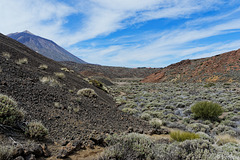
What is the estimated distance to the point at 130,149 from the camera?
366cm

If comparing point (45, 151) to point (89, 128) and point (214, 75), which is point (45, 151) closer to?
point (89, 128)

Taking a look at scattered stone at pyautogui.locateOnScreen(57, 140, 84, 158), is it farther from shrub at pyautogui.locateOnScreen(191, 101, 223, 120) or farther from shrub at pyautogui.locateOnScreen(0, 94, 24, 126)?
shrub at pyautogui.locateOnScreen(191, 101, 223, 120)

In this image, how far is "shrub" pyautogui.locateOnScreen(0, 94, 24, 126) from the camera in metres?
3.83

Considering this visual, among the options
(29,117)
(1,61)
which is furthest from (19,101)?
(1,61)

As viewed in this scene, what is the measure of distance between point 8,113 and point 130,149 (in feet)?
11.1

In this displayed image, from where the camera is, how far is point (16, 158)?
264cm

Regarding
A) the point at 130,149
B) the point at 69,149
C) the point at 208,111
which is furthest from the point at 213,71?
the point at 69,149

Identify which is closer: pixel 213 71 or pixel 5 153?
pixel 5 153

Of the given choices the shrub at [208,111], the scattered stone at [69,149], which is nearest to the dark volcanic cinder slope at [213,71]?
the shrub at [208,111]

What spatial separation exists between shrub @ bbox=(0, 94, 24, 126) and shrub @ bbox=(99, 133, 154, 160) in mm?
2641

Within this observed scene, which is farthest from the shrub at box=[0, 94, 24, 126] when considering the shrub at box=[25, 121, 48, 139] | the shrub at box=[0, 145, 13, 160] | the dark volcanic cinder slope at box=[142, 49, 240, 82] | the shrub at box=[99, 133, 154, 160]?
the dark volcanic cinder slope at box=[142, 49, 240, 82]

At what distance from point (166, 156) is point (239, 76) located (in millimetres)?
33211

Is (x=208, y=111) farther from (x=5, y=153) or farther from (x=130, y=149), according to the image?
(x=5, y=153)

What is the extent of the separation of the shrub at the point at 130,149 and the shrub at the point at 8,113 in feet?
8.67
